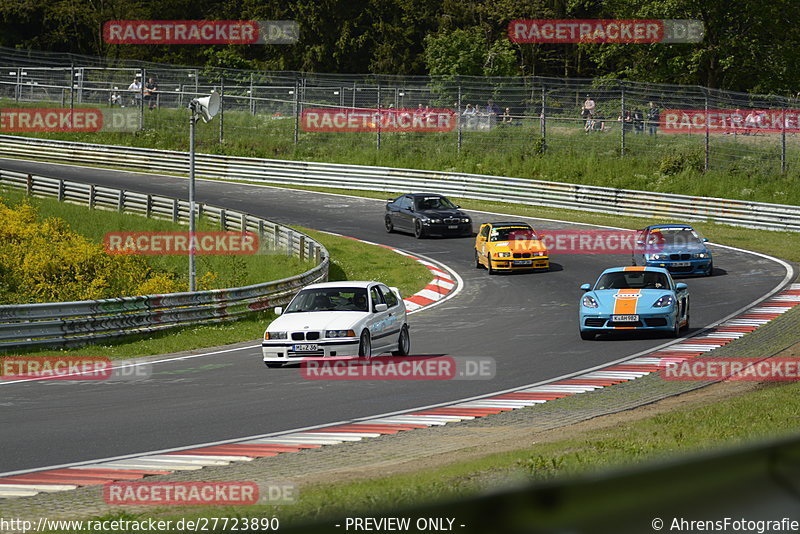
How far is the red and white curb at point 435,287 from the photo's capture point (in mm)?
26188

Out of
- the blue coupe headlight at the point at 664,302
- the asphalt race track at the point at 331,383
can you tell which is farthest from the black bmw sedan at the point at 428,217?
the blue coupe headlight at the point at 664,302

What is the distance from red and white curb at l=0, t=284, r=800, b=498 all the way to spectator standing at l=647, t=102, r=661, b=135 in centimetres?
2489

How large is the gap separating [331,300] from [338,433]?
633 centimetres

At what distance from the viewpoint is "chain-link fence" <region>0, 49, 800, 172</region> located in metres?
41.4

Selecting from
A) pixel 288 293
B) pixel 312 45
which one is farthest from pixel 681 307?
pixel 312 45

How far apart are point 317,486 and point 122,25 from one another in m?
73.3

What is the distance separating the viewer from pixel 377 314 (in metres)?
17.5

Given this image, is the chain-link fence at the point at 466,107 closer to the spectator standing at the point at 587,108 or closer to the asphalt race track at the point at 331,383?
the spectator standing at the point at 587,108

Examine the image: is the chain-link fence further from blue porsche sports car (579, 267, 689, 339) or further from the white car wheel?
the white car wheel

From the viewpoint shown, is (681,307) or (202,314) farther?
(202,314)

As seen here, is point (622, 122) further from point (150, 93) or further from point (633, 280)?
point (633, 280)

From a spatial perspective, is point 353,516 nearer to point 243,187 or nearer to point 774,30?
point 243,187

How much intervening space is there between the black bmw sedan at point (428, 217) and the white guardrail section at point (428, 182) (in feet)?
23.7

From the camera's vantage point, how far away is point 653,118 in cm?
4338
